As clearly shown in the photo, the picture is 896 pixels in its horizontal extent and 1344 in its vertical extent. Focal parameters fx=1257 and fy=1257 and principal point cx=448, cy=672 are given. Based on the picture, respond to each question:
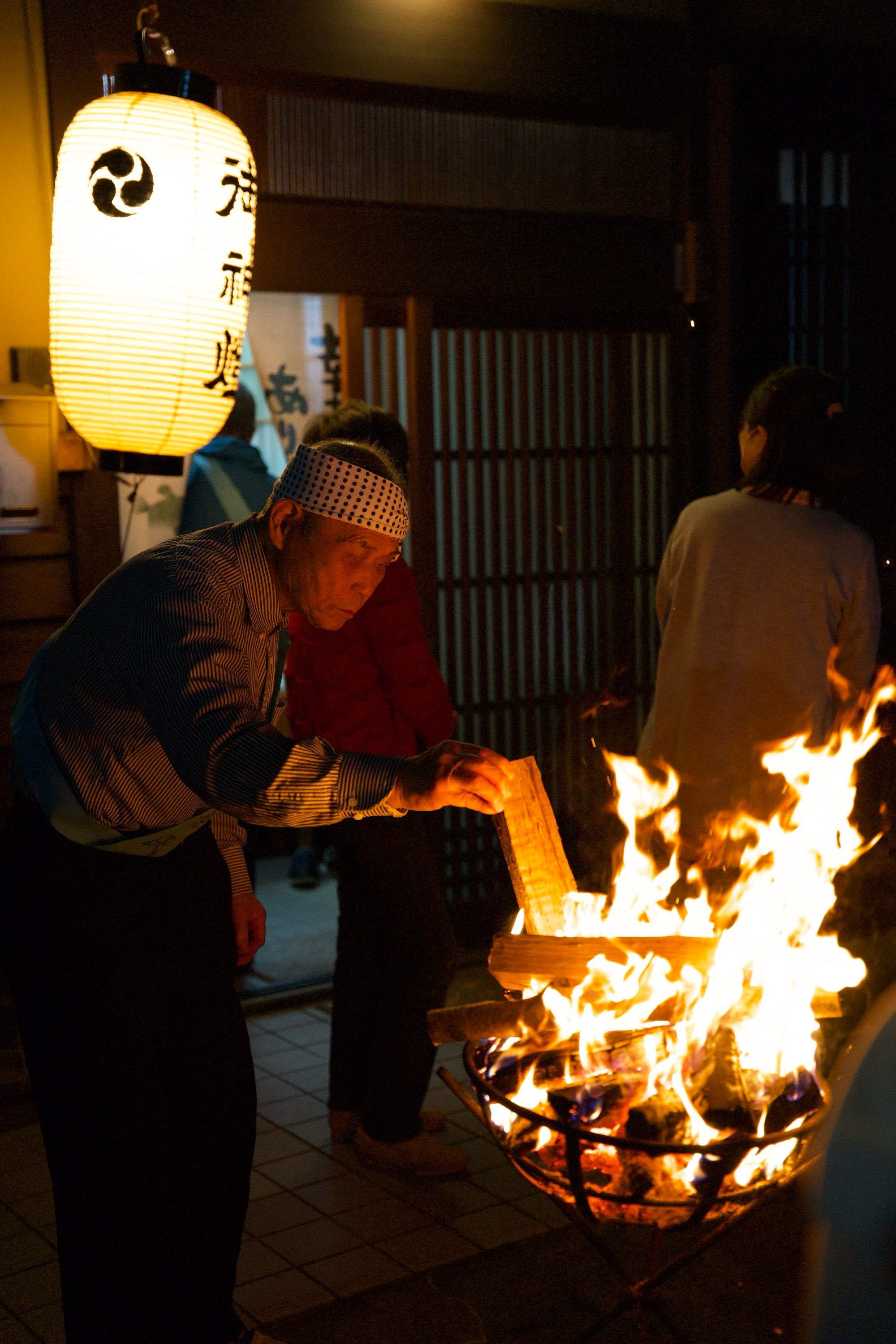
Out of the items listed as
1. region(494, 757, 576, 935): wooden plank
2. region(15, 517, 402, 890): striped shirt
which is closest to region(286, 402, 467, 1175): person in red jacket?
region(15, 517, 402, 890): striped shirt

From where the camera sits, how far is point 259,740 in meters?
2.65

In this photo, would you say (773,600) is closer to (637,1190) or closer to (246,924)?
(246,924)

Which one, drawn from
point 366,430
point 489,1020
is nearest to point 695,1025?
point 489,1020

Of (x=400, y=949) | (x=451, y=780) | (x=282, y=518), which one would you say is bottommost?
(x=400, y=949)

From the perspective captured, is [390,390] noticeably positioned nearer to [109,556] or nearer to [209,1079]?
[109,556]

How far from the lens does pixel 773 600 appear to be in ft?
14.7

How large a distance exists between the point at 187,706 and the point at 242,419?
420 cm

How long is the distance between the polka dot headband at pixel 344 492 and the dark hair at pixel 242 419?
3.65 m

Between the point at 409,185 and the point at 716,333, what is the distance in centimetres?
195

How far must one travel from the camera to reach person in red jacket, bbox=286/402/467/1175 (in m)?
4.53

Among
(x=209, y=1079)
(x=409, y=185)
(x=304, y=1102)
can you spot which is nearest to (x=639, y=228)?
(x=409, y=185)

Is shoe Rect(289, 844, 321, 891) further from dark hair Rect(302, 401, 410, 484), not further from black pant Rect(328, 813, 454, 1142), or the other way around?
dark hair Rect(302, 401, 410, 484)

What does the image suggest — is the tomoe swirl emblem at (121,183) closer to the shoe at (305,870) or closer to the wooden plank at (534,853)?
the wooden plank at (534,853)

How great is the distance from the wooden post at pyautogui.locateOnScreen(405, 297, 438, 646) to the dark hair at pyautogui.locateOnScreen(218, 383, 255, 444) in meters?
0.87
